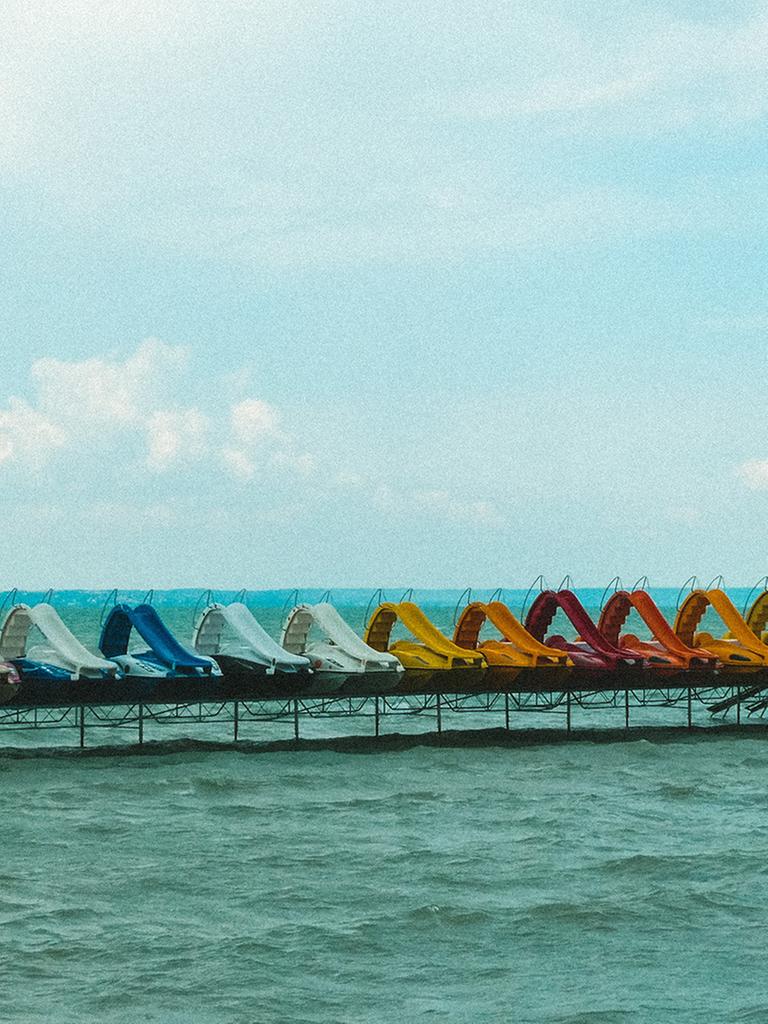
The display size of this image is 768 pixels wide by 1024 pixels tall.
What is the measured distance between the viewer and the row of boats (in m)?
35.5

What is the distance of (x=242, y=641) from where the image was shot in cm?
3769

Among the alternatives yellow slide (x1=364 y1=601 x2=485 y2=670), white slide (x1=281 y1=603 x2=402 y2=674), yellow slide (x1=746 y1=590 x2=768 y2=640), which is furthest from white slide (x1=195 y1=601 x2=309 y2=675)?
yellow slide (x1=746 y1=590 x2=768 y2=640)

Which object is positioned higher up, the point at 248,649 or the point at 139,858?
the point at 248,649

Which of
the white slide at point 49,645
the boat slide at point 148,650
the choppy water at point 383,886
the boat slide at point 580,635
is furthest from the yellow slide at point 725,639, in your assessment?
the white slide at point 49,645

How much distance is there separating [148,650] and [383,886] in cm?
1264

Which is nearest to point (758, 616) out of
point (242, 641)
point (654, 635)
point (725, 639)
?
point (725, 639)

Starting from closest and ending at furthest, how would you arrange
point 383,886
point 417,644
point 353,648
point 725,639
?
point 383,886 → point 353,648 → point 417,644 → point 725,639

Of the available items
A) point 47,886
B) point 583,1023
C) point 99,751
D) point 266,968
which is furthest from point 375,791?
point 583,1023

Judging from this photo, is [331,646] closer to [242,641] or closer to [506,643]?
[242,641]

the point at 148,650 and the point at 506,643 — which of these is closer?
the point at 148,650

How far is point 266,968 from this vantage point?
21.1 m

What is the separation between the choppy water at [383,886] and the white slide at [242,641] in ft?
9.24

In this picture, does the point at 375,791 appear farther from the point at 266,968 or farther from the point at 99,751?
the point at 266,968

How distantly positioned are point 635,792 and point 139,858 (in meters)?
13.0
